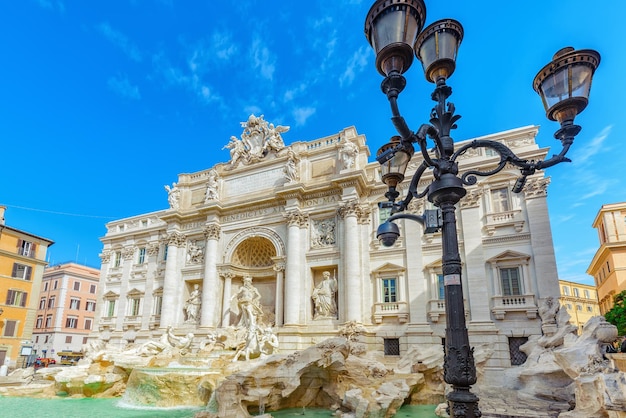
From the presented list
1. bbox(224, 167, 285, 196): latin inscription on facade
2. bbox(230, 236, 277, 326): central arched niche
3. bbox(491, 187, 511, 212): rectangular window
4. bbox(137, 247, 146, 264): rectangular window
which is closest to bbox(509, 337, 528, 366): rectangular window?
bbox(491, 187, 511, 212): rectangular window

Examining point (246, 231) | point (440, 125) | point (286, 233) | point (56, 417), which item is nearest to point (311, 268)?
point (286, 233)

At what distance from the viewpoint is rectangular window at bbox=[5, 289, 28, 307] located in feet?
87.6

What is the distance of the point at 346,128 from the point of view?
20.7 meters

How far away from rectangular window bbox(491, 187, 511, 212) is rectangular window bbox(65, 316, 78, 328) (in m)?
45.1

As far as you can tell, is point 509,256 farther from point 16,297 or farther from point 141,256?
point 16,297

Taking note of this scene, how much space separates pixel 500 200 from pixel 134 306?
22.6 meters

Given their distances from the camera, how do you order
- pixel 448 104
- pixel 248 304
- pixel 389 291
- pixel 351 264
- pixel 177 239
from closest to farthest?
pixel 448 104 < pixel 351 264 < pixel 389 291 < pixel 248 304 < pixel 177 239

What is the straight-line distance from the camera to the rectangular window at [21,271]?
27255 millimetres

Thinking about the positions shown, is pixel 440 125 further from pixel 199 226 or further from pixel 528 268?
pixel 199 226

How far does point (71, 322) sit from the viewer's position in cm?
4319

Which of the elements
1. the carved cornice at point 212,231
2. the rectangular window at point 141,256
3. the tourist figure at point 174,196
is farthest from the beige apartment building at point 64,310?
the carved cornice at point 212,231

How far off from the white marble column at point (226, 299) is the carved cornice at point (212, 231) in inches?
89.1

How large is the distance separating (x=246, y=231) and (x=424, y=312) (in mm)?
10432

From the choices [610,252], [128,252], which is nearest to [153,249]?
[128,252]
